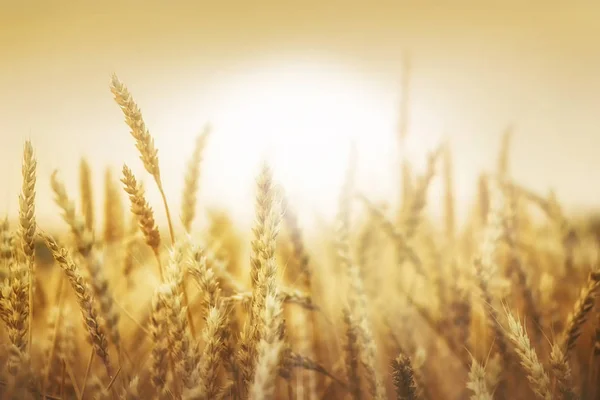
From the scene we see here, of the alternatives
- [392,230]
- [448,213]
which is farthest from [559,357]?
[448,213]

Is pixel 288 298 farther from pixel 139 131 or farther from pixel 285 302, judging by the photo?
pixel 139 131

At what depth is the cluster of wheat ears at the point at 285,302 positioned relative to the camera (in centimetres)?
61

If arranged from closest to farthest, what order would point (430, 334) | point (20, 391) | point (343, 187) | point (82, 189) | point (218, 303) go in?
point (20, 391), point (218, 303), point (82, 189), point (343, 187), point (430, 334)

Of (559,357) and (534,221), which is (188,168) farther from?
(534,221)

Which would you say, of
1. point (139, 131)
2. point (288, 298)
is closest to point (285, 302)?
point (288, 298)

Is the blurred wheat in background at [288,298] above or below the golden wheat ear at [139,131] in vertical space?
below

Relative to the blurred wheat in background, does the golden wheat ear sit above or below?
above

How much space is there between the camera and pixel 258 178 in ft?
2.06

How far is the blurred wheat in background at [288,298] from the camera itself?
0.62 metres

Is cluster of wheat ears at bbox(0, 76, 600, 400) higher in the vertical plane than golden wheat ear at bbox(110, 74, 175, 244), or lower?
lower

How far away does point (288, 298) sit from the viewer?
2.69ft

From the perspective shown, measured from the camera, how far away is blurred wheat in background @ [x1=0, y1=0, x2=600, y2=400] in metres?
0.62

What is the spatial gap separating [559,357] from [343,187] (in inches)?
26.3

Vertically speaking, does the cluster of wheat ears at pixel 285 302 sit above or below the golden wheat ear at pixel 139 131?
below
